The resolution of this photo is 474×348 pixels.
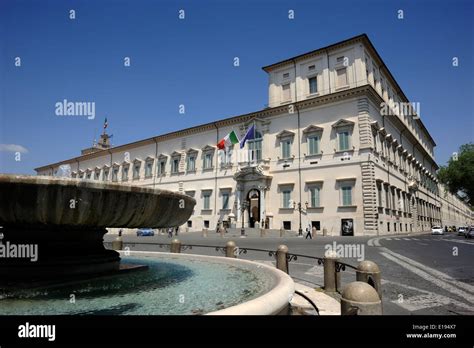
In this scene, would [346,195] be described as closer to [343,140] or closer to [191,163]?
[343,140]

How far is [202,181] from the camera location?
3838 cm

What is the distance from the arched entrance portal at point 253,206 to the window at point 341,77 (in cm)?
1327

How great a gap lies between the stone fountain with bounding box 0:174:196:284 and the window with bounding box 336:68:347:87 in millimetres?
28541

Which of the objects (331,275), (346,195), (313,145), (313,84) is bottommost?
(331,275)

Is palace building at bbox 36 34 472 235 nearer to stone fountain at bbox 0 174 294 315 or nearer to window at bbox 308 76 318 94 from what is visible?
window at bbox 308 76 318 94

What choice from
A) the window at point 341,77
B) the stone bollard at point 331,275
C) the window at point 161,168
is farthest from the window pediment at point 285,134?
the stone bollard at point 331,275

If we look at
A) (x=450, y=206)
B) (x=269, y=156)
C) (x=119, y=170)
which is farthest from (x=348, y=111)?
(x=450, y=206)

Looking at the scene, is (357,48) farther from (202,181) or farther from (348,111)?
(202,181)

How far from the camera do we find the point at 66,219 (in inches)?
145

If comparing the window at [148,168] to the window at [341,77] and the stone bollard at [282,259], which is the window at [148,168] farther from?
the stone bollard at [282,259]

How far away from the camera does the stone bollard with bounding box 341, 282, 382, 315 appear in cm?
285

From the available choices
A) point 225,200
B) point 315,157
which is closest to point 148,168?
point 225,200

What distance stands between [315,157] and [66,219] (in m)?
27.6
